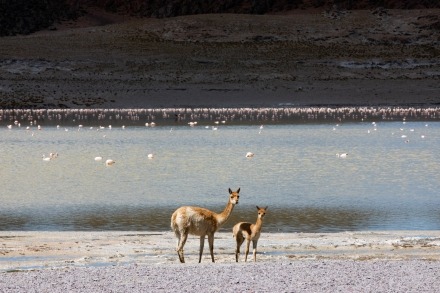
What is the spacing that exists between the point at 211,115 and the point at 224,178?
37085 mm

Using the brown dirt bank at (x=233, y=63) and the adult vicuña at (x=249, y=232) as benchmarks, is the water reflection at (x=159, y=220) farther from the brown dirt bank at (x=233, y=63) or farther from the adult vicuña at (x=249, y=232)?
the brown dirt bank at (x=233, y=63)

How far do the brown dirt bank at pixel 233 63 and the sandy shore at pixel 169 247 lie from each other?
56537 mm

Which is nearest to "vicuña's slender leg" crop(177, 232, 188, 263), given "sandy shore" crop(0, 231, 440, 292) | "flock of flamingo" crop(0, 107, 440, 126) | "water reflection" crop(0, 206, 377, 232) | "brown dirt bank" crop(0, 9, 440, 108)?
"sandy shore" crop(0, 231, 440, 292)

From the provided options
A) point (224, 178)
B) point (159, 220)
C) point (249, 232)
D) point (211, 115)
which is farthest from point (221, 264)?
point (211, 115)

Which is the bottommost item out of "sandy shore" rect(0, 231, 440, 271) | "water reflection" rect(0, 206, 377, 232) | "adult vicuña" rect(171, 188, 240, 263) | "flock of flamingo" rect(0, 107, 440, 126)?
"flock of flamingo" rect(0, 107, 440, 126)

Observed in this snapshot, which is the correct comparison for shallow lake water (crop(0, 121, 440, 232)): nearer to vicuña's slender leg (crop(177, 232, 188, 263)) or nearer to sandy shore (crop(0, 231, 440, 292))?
sandy shore (crop(0, 231, 440, 292))

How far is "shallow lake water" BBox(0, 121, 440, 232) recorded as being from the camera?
18.5 m

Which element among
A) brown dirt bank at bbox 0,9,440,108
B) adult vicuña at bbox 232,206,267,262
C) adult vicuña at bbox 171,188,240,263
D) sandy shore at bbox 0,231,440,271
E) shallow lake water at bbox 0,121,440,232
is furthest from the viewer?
brown dirt bank at bbox 0,9,440,108

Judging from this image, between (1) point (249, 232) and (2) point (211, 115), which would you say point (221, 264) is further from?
(2) point (211, 115)

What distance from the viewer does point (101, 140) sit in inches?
1596

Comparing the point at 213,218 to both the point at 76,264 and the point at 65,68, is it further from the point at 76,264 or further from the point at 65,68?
the point at 65,68

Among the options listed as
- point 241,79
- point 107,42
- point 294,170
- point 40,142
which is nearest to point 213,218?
point 294,170

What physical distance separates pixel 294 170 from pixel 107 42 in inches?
2996

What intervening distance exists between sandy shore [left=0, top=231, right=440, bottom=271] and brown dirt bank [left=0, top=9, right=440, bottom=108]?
185 feet
